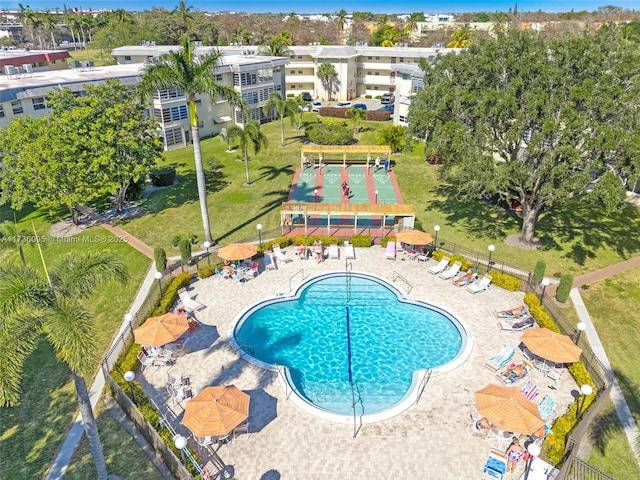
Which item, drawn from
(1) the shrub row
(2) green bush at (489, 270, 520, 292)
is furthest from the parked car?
(1) the shrub row

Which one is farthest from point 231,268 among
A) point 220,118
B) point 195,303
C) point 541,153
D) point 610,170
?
point 220,118

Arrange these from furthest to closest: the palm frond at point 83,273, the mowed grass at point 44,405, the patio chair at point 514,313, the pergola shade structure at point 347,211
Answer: the pergola shade structure at point 347,211, the patio chair at point 514,313, the mowed grass at point 44,405, the palm frond at point 83,273

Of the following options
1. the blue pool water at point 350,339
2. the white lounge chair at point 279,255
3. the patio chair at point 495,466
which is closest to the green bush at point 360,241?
the blue pool water at point 350,339

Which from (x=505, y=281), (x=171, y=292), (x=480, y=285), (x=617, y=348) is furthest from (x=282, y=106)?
(x=617, y=348)

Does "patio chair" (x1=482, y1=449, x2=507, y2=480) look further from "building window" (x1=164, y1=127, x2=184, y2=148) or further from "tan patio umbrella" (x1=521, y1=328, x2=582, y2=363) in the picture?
"building window" (x1=164, y1=127, x2=184, y2=148)

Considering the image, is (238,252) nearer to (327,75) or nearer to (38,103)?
(38,103)

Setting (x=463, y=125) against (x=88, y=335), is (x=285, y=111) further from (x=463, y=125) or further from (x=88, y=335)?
(x=88, y=335)

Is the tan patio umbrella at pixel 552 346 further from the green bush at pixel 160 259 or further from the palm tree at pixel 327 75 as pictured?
the palm tree at pixel 327 75
